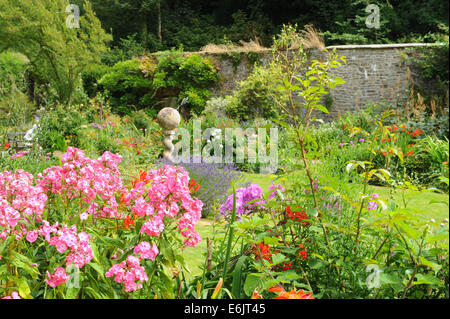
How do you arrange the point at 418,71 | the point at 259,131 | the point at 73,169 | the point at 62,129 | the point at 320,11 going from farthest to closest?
the point at 320,11, the point at 418,71, the point at 259,131, the point at 62,129, the point at 73,169

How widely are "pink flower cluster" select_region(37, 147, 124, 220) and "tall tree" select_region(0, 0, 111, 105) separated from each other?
887cm

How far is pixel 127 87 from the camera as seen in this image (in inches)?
461

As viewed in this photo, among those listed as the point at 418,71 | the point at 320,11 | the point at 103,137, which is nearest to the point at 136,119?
the point at 103,137

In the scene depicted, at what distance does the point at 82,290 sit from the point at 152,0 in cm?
1389

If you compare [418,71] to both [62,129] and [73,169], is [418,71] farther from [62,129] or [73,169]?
[73,169]

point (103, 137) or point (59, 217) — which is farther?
point (103, 137)

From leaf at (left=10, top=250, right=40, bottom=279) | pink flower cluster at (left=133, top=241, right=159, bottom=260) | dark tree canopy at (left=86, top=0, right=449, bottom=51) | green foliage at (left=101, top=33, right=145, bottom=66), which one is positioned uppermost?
dark tree canopy at (left=86, top=0, right=449, bottom=51)

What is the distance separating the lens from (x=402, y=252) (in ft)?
4.54

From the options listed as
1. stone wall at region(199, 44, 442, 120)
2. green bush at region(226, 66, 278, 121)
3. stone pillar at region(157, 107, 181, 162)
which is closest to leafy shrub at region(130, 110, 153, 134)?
green bush at region(226, 66, 278, 121)

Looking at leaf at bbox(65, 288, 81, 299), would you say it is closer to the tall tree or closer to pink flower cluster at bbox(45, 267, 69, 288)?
pink flower cluster at bbox(45, 267, 69, 288)

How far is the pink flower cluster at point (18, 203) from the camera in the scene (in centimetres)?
132

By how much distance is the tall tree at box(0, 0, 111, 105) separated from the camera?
9398 millimetres

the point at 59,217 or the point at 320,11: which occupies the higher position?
the point at 320,11

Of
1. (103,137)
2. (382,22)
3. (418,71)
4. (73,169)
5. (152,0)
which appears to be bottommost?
(103,137)
